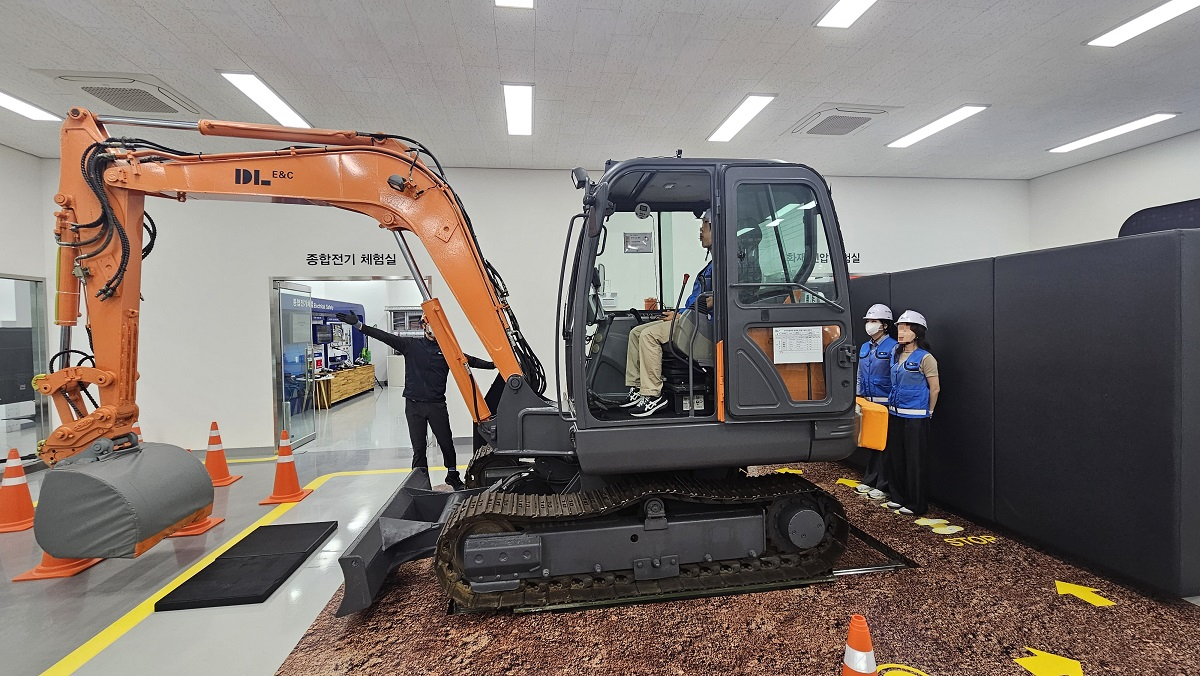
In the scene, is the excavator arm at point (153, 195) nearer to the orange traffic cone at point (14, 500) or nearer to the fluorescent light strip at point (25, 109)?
the orange traffic cone at point (14, 500)

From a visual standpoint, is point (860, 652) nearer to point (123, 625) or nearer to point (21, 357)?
point (123, 625)

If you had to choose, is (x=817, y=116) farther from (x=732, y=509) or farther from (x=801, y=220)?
(x=732, y=509)

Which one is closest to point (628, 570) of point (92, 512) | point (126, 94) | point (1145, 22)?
point (92, 512)

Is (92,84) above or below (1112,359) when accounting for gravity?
above

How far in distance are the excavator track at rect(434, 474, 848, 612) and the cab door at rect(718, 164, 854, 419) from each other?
0.61 meters

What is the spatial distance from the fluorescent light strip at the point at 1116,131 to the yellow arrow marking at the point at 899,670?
829 centimetres

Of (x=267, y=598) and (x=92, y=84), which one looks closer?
(x=267, y=598)

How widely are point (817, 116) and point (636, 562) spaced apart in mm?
5587

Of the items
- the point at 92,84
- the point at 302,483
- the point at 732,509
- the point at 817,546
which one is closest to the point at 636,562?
the point at 732,509

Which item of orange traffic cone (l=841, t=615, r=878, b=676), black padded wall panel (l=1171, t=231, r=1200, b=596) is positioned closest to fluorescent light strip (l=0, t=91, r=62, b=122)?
orange traffic cone (l=841, t=615, r=878, b=676)

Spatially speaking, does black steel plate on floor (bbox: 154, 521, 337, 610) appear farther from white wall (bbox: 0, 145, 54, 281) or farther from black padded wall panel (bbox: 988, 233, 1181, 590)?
white wall (bbox: 0, 145, 54, 281)

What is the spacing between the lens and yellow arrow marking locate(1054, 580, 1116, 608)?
294 cm

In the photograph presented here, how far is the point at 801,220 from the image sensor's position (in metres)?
3.19

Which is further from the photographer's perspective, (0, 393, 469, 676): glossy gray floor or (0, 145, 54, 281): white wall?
(0, 145, 54, 281): white wall
